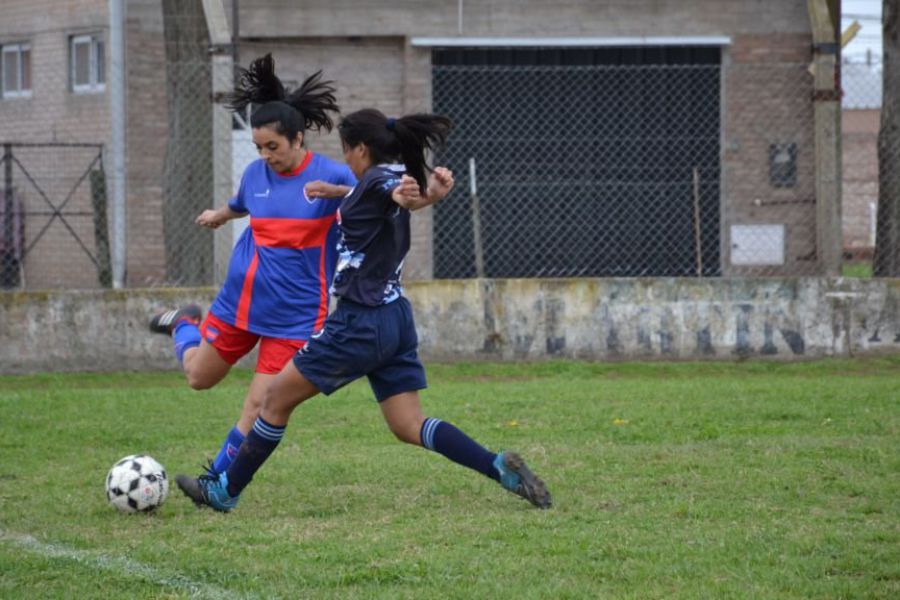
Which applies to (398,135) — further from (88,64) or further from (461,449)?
(88,64)

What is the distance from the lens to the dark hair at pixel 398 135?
6.35 m

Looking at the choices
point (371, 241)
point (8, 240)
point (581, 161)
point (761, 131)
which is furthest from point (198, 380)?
point (761, 131)

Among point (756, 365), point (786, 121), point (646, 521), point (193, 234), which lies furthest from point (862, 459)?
point (786, 121)

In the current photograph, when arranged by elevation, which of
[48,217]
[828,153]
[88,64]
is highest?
[88,64]

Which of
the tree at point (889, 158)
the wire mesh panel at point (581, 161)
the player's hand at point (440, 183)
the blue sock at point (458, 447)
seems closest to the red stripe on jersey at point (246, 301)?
the blue sock at point (458, 447)

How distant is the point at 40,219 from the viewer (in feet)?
74.3

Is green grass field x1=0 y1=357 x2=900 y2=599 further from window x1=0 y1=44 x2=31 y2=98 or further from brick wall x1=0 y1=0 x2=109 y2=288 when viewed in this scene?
window x1=0 y1=44 x2=31 y2=98

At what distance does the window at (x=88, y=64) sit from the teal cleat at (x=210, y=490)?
61.9ft

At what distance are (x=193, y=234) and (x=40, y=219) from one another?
927 centimetres

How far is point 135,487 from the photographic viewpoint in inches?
261

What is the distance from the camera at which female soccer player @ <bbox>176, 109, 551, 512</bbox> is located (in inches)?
250

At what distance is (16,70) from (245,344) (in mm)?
21542

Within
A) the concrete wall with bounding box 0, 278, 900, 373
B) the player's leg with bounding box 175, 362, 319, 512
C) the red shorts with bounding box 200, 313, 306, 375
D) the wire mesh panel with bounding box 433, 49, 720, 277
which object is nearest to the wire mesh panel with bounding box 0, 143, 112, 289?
the wire mesh panel with bounding box 433, 49, 720, 277

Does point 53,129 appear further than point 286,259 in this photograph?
Yes
